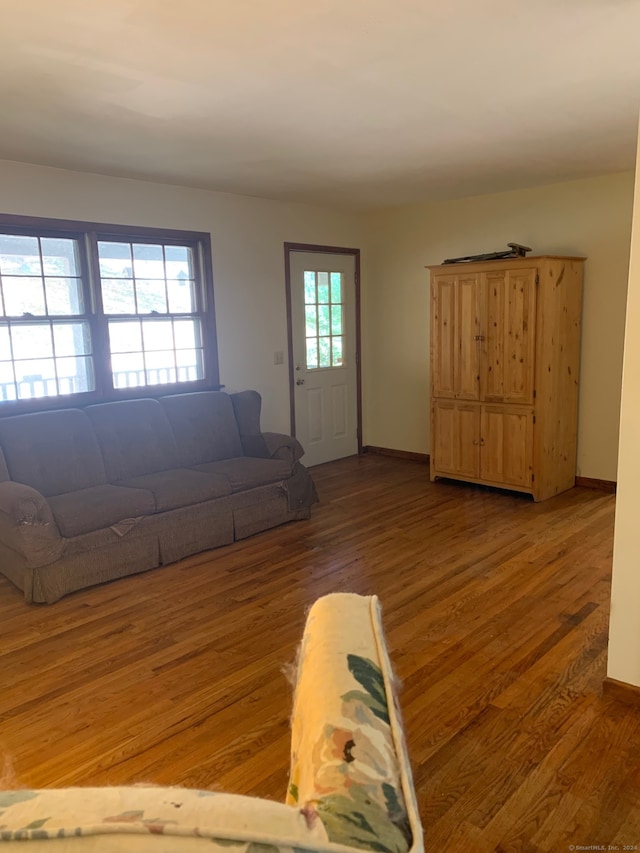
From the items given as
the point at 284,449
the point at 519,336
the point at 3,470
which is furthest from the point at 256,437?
the point at 519,336

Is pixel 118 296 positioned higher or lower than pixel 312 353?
higher

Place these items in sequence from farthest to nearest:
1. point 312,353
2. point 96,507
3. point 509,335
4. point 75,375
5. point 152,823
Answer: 1. point 312,353
2. point 509,335
3. point 75,375
4. point 96,507
5. point 152,823

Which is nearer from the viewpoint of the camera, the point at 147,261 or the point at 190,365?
the point at 147,261

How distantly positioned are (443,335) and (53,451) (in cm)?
320

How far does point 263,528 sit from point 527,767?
8.79 ft

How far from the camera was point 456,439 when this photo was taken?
550cm

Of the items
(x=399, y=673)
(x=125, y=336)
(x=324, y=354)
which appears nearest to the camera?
(x=399, y=673)

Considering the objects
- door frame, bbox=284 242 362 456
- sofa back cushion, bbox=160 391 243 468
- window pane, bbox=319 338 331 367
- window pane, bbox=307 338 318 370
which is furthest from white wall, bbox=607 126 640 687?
window pane, bbox=319 338 331 367

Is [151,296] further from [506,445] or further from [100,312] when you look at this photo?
[506,445]

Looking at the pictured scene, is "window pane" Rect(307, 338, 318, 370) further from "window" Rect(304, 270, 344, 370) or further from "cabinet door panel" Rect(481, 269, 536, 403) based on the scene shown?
"cabinet door panel" Rect(481, 269, 536, 403)

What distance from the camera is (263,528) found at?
14.8 ft

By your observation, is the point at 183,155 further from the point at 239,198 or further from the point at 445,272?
the point at 445,272

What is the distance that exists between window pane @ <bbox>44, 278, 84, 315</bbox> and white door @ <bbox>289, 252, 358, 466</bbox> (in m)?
2.05

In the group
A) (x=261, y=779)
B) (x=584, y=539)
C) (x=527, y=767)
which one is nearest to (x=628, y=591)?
(x=527, y=767)
